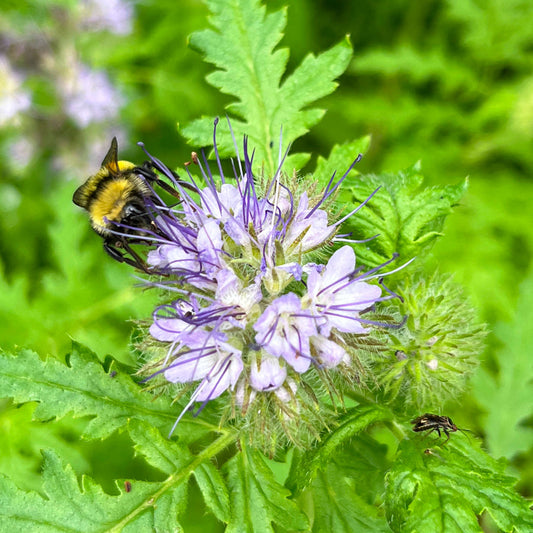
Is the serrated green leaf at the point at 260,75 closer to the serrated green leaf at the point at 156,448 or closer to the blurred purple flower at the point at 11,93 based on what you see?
the serrated green leaf at the point at 156,448

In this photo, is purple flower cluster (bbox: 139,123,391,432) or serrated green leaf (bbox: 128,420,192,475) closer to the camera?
purple flower cluster (bbox: 139,123,391,432)

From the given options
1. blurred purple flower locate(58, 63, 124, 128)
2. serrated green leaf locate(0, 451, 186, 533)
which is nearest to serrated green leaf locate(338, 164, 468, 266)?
serrated green leaf locate(0, 451, 186, 533)

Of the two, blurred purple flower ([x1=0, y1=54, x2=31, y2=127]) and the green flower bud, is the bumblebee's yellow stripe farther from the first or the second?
blurred purple flower ([x1=0, y1=54, x2=31, y2=127])

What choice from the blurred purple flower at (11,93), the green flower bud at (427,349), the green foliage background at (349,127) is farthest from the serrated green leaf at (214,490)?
the blurred purple flower at (11,93)

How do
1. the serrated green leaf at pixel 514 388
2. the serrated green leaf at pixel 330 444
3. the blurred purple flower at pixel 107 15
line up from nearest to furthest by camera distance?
the serrated green leaf at pixel 330 444 → the serrated green leaf at pixel 514 388 → the blurred purple flower at pixel 107 15

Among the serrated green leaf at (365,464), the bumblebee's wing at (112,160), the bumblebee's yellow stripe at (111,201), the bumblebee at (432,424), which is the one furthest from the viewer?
the bumblebee's wing at (112,160)

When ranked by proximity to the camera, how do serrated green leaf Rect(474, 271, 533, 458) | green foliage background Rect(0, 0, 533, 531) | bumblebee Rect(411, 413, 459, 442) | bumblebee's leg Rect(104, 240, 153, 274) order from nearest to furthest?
bumblebee Rect(411, 413, 459, 442)
bumblebee's leg Rect(104, 240, 153, 274)
serrated green leaf Rect(474, 271, 533, 458)
green foliage background Rect(0, 0, 533, 531)

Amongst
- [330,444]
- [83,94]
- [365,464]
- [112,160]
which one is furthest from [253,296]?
[83,94]
